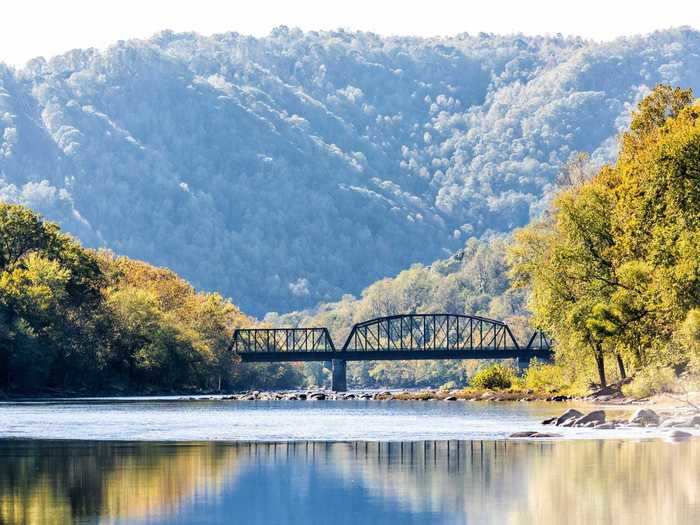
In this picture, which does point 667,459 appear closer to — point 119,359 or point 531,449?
point 531,449

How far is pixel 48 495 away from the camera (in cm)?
3225

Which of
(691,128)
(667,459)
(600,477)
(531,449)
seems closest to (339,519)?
(600,477)

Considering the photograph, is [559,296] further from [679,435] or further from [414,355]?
[414,355]

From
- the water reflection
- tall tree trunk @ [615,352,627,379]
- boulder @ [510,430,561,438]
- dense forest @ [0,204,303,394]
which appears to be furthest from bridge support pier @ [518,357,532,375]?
the water reflection

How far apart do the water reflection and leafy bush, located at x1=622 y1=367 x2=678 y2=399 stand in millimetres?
28849

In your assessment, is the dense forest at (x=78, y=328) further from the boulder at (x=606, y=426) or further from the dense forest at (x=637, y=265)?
the boulder at (x=606, y=426)

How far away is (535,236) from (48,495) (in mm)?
84065

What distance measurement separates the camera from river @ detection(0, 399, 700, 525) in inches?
1144

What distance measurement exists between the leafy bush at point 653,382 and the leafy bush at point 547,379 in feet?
96.2

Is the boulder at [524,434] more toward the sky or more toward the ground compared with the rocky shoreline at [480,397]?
more toward the ground

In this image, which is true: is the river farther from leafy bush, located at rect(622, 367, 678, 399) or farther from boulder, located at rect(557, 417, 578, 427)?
leafy bush, located at rect(622, 367, 678, 399)

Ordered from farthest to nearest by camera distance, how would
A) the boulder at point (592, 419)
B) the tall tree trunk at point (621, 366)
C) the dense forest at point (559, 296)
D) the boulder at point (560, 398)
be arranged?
1. the boulder at point (560, 398)
2. the tall tree trunk at point (621, 366)
3. the dense forest at point (559, 296)
4. the boulder at point (592, 419)

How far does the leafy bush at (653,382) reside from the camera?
7581 centimetres

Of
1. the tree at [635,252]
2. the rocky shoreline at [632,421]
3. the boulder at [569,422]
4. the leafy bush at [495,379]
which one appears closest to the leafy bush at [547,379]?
the leafy bush at [495,379]
